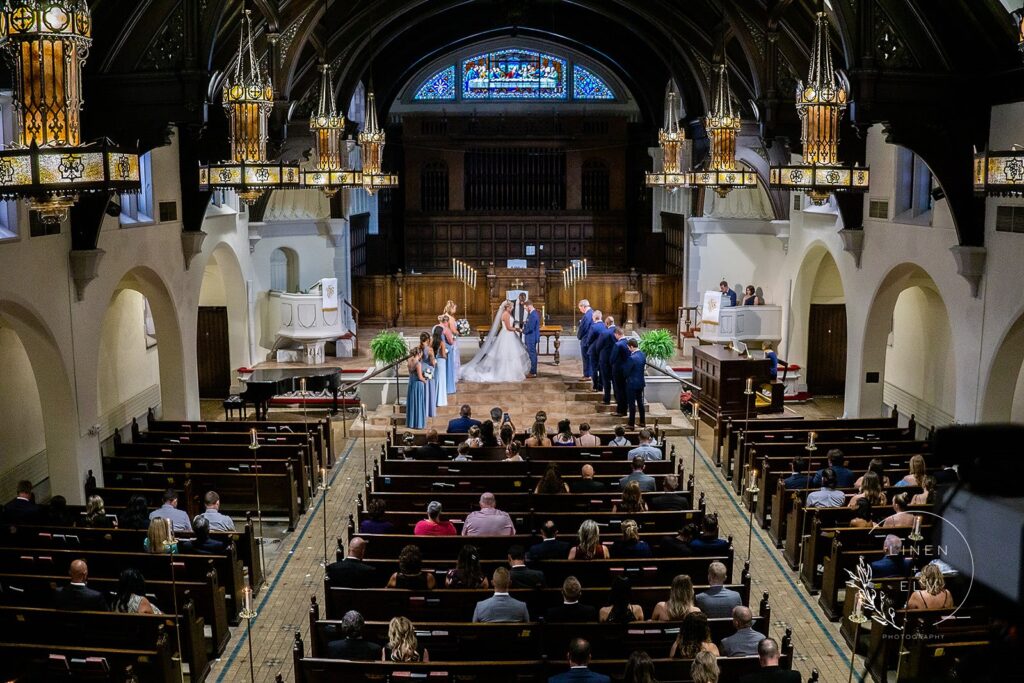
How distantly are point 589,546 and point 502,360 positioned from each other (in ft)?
38.6

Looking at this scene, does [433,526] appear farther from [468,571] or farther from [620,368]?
[620,368]

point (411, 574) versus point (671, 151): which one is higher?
point (671, 151)

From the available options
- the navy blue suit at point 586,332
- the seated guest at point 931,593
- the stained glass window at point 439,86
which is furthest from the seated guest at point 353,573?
the stained glass window at point 439,86

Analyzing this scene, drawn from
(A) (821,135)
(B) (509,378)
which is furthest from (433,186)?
(A) (821,135)

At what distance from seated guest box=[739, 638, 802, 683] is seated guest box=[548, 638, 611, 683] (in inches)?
41.0

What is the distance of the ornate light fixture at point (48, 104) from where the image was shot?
6453mm

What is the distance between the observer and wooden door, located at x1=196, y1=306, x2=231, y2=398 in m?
24.4

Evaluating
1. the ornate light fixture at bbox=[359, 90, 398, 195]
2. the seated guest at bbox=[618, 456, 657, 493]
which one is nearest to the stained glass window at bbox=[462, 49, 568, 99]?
the ornate light fixture at bbox=[359, 90, 398, 195]

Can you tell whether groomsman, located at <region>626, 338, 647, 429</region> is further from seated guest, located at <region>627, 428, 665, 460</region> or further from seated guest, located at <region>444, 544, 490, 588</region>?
seated guest, located at <region>444, 544, 490, 588</region>

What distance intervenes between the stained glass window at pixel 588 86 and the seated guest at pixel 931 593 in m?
26.6

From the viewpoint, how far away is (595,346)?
67.7 ft

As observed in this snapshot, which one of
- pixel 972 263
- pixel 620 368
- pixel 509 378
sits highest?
pixel 972 263

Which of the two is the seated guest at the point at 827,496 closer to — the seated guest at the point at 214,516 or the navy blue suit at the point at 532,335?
the seated guest at the point at 214,516

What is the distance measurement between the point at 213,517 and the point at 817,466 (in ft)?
27.4
